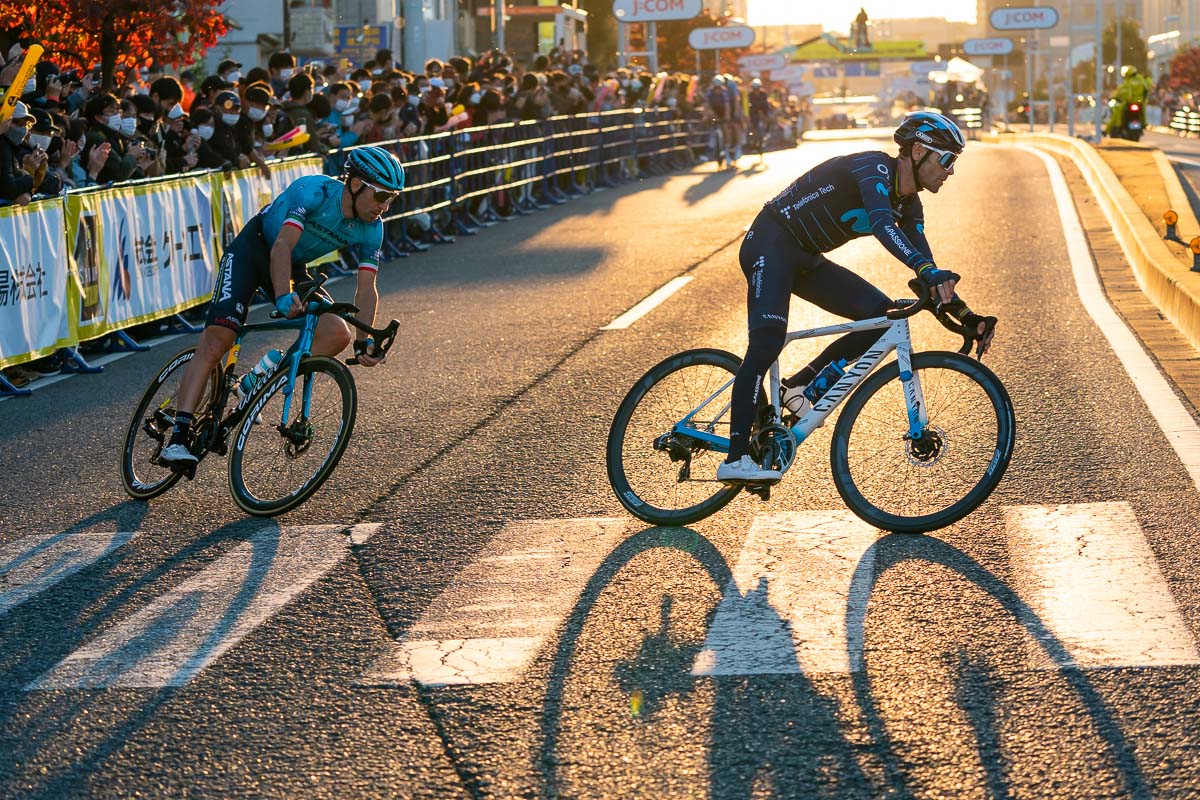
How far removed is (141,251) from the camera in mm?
13625

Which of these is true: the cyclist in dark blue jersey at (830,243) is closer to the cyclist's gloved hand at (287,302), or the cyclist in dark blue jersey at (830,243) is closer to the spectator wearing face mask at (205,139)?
the cyclist's gloved hand at (287,302)

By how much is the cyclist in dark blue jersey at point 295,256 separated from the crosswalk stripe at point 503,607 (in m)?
1.16

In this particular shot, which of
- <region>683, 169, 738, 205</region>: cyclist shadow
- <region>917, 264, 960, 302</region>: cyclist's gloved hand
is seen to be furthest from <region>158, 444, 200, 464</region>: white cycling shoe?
<region>683, 169, 738, 205</region>: cyclist shadow

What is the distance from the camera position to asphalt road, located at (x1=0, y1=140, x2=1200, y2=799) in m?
4.57

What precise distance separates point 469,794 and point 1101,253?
590 inches

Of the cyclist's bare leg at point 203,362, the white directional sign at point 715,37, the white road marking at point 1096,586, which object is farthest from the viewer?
the white directional sign at point 715,37

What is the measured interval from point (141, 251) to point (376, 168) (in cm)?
685

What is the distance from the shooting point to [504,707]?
503 centimetres

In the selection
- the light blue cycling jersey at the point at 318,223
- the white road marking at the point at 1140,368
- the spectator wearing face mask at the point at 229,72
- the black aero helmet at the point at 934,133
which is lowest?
→ the white road marking at the point at 1140,368

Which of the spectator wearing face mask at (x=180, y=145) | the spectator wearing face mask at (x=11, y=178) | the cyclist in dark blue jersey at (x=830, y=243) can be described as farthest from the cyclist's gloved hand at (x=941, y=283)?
the spectator wearing face mask at (x=180, y=145)

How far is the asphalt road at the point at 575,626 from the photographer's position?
4.57 metres

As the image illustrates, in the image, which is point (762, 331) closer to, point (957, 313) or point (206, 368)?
point (957, 313)

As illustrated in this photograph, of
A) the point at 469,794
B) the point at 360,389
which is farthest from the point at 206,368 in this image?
the point at 469,794

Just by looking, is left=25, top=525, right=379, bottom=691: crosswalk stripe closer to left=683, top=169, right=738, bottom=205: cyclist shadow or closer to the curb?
the curb
